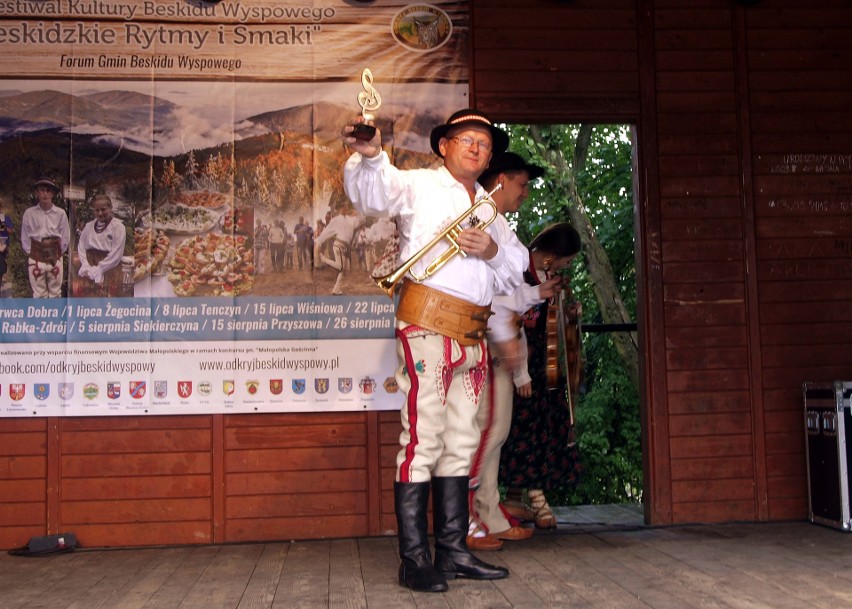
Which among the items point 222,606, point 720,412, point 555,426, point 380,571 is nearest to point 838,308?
point 720,412

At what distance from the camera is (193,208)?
4.86 meters

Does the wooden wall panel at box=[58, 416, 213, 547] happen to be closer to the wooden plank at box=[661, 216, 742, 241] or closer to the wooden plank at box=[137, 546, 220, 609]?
the wooden plank at box=[137, 546, 220, 609]

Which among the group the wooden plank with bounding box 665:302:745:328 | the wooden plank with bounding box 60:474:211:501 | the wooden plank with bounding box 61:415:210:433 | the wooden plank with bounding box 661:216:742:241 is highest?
the wooden plank with bounding box 661:216:742:241

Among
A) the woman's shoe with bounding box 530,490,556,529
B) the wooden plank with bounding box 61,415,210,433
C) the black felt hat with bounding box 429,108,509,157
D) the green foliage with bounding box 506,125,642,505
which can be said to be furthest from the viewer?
the green foliage with bounding box 506,125,642,505

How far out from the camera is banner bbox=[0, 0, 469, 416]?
4773 mm

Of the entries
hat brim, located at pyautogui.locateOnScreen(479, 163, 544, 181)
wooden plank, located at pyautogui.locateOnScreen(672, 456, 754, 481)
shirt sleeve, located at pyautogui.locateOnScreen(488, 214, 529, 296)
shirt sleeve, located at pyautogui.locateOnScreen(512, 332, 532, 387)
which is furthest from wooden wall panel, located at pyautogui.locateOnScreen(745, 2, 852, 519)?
shirt sleeve, located at pyautogui.locateOnScreen(488, 214, 529, 296)

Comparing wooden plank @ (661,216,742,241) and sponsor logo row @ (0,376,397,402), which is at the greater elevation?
wooden plank @ (661,216,742,241)

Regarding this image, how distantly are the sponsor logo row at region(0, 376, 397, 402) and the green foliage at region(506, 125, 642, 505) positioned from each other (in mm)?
5669

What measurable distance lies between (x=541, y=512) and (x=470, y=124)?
7.46 ft

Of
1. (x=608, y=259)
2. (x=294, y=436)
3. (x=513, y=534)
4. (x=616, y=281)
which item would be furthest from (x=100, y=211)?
(x=616, y=281)

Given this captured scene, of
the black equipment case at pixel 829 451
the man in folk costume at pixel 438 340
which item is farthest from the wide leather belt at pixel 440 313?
the black equipment case at pixel 829 451

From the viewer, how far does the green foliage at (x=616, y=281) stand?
407 inches

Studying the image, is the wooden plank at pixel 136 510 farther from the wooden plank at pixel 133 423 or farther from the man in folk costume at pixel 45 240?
the man in folk costume at pixel 45 240

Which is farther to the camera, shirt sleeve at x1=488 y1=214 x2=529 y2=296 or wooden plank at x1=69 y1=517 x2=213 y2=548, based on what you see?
wooden plank at x1=69 y1=517 x2=213 y2=548
